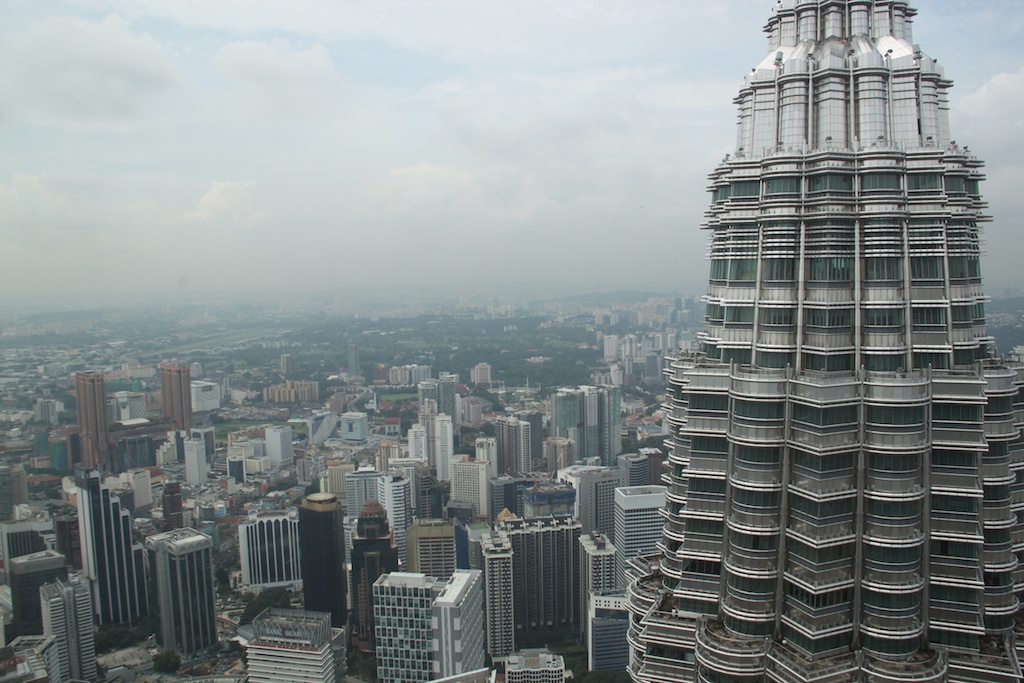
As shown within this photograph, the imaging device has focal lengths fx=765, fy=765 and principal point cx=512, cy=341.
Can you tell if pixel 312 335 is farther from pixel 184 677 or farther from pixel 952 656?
pixel 952 656

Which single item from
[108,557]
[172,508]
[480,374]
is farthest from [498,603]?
[480,374]

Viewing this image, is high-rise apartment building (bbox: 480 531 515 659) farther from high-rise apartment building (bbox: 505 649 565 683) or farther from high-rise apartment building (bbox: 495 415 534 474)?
high-rise apartment building (bbox: 495 415 534 474)

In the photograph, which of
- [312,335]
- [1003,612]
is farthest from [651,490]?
[312,335]

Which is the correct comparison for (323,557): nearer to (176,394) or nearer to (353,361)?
(176,394)

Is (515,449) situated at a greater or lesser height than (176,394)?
lesser

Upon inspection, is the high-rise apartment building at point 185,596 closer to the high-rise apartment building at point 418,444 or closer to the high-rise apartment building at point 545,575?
the high-rise apartment building at point 545,575
